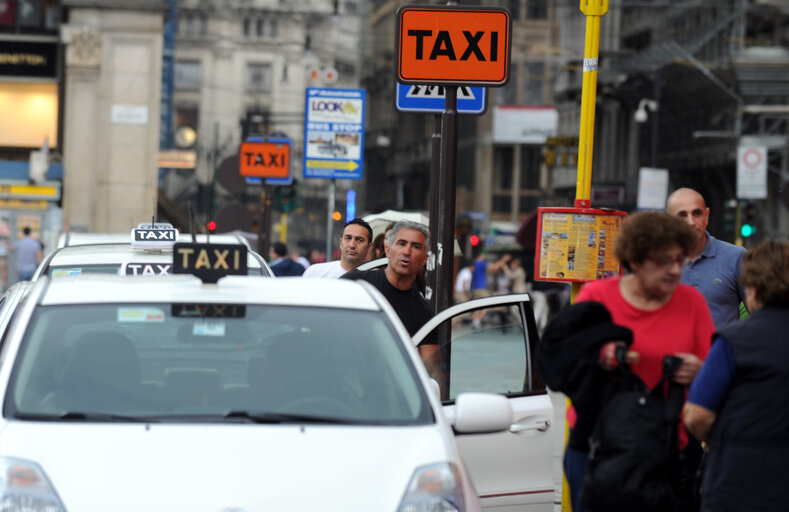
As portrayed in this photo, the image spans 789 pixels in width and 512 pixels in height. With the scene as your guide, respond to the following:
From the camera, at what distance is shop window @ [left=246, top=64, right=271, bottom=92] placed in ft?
351

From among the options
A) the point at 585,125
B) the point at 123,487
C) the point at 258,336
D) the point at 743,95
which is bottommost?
the point at 123,487

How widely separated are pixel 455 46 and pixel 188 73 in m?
99.8

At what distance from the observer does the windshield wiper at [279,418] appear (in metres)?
5.01

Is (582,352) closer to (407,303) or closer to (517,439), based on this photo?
(517,439)

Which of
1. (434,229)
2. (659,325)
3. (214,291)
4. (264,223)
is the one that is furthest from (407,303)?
(264,223)

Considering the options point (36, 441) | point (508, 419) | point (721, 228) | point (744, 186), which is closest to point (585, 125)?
point (508, 419)

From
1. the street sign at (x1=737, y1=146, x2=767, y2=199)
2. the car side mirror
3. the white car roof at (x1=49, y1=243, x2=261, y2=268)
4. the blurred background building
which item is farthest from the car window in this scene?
the street sign at (x1=737, y1=146, x2=767, y2=199)

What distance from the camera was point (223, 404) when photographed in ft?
16.8

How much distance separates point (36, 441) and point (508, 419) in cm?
165

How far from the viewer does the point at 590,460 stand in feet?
16.2

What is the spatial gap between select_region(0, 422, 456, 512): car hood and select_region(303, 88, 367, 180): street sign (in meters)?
12.3

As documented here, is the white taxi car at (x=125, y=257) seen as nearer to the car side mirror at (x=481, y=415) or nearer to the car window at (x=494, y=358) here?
the car window at (x=494, y=358)

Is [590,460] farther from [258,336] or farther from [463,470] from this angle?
[258,336]

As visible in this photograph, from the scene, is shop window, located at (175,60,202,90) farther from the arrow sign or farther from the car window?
the car window
